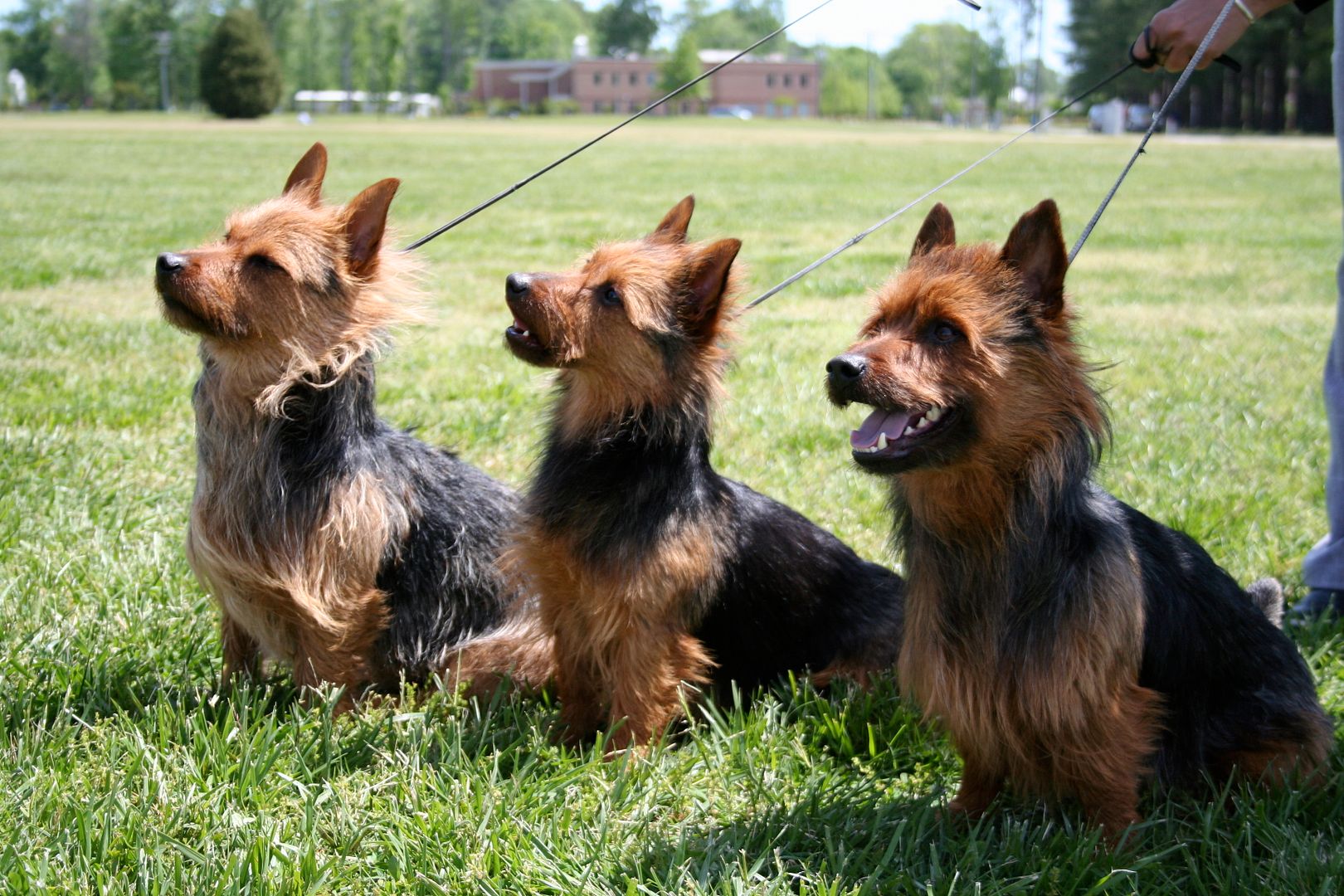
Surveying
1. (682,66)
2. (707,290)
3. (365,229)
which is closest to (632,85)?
(682,66)

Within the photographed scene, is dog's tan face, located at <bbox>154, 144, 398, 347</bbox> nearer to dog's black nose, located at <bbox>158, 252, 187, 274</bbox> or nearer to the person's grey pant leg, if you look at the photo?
dog's black nose, located at <bbox>158, 252, 187, 274</bbox>

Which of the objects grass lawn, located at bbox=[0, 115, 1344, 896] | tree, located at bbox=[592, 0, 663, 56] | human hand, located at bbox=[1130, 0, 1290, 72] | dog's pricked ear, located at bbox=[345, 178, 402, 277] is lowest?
grass lawn, located at bbox=[0, 115, 1344, 896]

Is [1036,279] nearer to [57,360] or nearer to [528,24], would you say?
[57,360]

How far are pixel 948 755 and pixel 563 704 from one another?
1.24 m

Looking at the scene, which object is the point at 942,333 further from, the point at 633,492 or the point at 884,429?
the point at 633,492

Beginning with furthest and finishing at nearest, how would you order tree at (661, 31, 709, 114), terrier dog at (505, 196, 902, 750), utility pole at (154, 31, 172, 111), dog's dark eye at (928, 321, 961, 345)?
tree at (661, 31, 709, 114)
utility pole at (154, 31, 172, 111)
terrier dog at (505, 196, 902, 750)
dog's dark eye at (928, 321, 961, 345)

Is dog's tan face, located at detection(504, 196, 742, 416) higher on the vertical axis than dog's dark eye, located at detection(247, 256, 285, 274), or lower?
lower

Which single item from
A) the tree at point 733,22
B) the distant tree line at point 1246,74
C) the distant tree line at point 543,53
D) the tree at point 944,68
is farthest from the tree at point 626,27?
the distant tree line at point 1246,74

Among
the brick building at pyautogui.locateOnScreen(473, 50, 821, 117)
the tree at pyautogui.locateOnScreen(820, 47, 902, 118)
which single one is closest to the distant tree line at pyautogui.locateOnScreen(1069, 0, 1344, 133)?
the tree at pyautogui.locateOnScreen(820, 47, 902, 118)

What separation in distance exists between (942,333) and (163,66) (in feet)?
365

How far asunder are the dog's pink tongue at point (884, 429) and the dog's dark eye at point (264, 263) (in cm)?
188

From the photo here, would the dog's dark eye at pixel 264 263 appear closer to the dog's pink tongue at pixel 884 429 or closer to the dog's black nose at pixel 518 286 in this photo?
the dog's black nose at pixel 518 286

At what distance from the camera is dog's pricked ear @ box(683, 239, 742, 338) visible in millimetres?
3504

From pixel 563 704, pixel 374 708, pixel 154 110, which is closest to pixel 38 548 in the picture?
pixel 374 708
